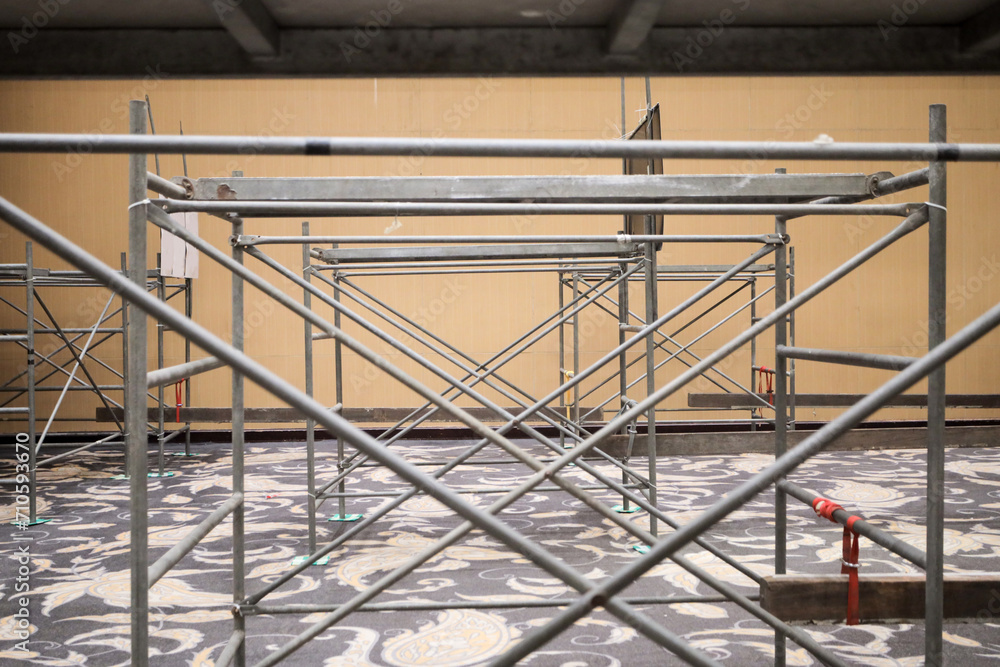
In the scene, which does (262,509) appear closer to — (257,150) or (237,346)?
(237,346)

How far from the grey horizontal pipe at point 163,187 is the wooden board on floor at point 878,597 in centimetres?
171

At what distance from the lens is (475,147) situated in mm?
1116

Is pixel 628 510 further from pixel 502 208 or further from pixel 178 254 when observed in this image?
pixel 178 254

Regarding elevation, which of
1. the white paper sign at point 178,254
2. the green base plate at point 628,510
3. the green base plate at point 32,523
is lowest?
the green base plate at point 32,523

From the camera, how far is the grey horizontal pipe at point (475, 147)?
108 centimetres

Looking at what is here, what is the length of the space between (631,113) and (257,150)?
653cm

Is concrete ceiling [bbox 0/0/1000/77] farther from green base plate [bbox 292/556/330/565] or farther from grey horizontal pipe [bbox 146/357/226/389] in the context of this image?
green base plate [bbox 292/556/330/565]

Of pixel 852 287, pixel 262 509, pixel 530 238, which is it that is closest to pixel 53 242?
pixel 530 238

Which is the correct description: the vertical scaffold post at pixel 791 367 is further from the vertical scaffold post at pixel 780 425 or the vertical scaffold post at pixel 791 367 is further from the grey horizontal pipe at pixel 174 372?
the grey horizontal pipe at pixel 174 372

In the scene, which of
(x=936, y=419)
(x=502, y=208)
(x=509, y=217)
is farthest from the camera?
(x=509, y=217)

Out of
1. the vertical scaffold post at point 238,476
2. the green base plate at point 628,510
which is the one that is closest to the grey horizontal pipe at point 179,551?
the vertical scaffold post at point 238,476

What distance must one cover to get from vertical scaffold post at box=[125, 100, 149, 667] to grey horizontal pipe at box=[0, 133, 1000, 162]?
0.66 ft

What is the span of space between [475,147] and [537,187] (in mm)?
777

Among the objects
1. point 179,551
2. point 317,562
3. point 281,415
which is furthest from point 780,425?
point 281,415
